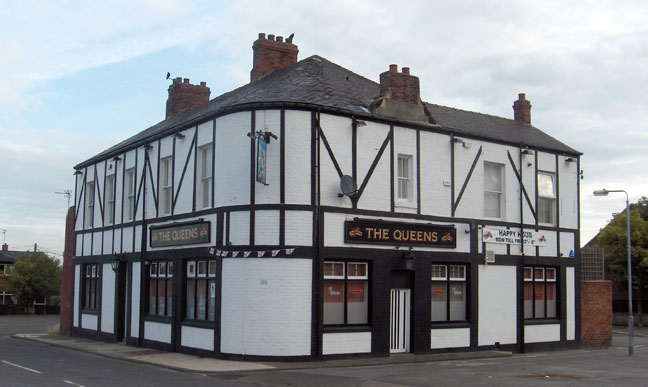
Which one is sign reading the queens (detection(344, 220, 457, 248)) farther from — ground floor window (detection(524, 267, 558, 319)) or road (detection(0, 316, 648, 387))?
ground floor window (detection(524, 267, 558, 319))

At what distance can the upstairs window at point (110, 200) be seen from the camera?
94.8 ft

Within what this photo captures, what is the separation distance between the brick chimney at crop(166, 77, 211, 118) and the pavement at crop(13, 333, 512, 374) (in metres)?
10.8

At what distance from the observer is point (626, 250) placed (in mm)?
48406

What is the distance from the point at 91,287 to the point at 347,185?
604 inches

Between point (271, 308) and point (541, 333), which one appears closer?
point (271, 308)

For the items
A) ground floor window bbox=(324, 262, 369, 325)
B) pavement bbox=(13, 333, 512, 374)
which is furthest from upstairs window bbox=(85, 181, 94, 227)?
ground floor window bbox=(324, 262, 369, 325)

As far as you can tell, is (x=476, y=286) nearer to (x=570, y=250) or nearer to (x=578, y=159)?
(x=570, y=250)

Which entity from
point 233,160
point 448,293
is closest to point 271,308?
point 233,160

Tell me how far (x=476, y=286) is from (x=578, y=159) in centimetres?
787

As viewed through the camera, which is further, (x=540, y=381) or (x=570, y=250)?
(x=570, y=250)

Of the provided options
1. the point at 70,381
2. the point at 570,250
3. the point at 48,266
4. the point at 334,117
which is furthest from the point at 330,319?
the point at 48,266

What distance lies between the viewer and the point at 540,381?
639 inches

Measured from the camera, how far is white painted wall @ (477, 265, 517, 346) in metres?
23.9

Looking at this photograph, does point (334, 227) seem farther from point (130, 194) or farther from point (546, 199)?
point (130, 194)
